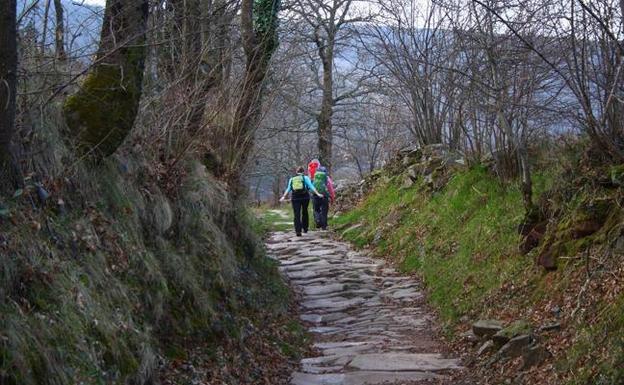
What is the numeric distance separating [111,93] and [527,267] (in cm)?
498

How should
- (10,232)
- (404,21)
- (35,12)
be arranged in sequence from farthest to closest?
(404,21) → (35,12) → (10,232)

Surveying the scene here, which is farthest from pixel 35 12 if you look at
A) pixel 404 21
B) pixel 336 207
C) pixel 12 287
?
→ pixel 336 207

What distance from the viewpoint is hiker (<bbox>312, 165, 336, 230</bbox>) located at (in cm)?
1697

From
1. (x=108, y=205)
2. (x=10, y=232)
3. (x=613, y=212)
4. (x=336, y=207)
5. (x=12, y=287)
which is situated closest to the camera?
(x=12, y=287)

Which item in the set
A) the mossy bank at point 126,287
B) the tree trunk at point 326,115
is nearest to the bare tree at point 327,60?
the tree trunk at point 326,115

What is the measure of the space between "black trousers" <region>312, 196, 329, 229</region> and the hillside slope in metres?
3.46

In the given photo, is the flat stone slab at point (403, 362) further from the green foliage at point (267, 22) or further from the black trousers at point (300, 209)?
the black trousers at point (300, 209)

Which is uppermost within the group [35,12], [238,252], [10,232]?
[35,12]

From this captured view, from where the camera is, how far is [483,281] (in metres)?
8.91

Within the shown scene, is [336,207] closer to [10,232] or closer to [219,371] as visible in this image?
[219,371]

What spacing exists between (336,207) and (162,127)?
1458 cm

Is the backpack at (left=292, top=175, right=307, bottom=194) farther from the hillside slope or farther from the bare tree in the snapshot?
the bare tree

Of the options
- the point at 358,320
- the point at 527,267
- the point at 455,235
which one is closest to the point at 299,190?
the point at 455,235

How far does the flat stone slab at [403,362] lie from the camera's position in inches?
275
